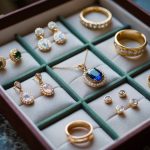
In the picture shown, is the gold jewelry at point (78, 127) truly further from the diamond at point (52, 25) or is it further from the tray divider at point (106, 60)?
the diamond at point (52, 25)

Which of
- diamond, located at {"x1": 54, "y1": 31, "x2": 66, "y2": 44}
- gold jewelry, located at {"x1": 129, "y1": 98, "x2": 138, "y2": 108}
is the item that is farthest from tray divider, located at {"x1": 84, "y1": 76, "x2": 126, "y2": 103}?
diamond, located at {"x1": 54, "y1": 31, "x2": 66, "y2": 44}

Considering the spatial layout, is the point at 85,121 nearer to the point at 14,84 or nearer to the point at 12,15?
the point at 14,84

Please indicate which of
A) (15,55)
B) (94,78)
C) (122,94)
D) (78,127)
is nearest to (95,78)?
(94,78)

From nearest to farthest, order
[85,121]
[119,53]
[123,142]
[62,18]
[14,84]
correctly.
A: [123,142] → [85,121] → [14,84] → [119,53] → [62,18]

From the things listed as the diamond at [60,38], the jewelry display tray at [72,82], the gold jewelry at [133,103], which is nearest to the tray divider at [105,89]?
the jewelry display tray at [72,82]

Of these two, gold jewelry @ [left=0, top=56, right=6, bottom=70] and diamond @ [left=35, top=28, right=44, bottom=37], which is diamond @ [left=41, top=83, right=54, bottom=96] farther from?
diamond @ [left=35, top=28, right=44, bottom=37]

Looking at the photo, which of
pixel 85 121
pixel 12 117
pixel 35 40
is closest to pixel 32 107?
pixel 12 117
